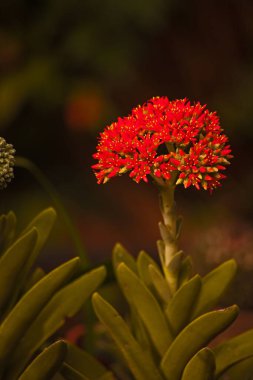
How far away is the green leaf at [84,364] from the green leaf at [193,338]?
82 millimetres

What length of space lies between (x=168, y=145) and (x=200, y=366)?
22 cm

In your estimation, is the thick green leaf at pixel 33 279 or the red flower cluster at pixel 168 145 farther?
the thick green leaf at pixel 33 279

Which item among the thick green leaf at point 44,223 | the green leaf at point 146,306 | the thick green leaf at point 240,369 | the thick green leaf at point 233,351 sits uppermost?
the thick green leaf at point 44,223

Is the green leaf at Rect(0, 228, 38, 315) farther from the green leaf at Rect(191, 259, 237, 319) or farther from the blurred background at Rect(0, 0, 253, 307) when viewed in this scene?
the blurred background at Rect(0, 0, 253, 307)

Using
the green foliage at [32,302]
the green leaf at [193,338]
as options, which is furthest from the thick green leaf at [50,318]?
the green leaf at [193,338]

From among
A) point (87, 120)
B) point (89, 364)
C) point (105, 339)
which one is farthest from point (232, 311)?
point (87, 120)

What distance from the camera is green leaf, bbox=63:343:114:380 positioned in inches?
28.9

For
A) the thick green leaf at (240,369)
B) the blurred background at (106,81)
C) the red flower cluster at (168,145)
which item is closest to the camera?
the red flower cluster at (168,145)

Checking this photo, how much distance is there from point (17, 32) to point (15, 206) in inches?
36.4

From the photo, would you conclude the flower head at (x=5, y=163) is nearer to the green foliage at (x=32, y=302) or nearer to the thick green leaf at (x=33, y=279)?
the green foliage at (x=32, y=302)

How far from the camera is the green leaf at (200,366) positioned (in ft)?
2.15

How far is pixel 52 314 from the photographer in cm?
74

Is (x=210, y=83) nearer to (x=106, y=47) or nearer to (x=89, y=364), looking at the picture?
(x=106, y=47)

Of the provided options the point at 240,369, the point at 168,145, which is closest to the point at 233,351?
the point at 240,369
